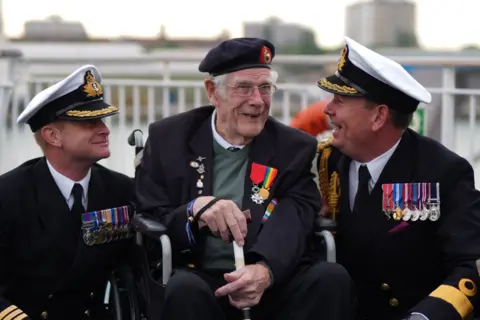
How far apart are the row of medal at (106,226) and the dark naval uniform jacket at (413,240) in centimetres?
91

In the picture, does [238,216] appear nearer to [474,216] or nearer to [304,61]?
[474,216]

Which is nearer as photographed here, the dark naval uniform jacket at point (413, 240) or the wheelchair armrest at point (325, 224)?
the dark naval uniform jacket at point (413, 240)

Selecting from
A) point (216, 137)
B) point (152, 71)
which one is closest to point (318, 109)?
point (216, 137)

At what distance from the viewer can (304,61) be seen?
6.33 meters

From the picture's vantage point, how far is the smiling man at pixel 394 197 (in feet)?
11.2

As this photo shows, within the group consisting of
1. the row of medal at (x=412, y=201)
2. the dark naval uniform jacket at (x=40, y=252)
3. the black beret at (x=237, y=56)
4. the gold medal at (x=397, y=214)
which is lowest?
the dark naval uniform jacket at (x=40, y=252)

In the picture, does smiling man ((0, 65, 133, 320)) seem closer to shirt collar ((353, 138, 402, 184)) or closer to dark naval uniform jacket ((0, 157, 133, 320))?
dark naval uniform jacket ((0, 157, 133, 320))

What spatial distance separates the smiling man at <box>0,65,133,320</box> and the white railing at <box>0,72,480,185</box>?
244 centimetres

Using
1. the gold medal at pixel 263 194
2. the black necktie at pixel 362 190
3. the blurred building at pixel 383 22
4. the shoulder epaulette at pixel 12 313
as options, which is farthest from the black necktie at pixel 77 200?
the blurred building at pixel 383 22

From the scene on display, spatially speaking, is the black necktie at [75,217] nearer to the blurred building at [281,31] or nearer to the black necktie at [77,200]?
the black necktie at [77,200]

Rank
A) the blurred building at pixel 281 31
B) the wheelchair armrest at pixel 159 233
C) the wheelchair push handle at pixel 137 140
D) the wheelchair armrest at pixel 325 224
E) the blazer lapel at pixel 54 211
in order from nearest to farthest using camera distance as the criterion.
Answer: the wheelchair armrest at pixel 159 233, the wheelchair armrest at pixel 325 224, the blazer lapel at pixel 54 211, the wheelchair push handle at pixel 137 140, the blurred building at pixel 281 31

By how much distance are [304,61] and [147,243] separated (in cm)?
295

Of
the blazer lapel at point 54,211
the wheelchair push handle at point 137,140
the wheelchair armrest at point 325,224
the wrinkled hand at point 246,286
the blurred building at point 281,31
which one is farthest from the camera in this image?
the blurred building at point 281,31

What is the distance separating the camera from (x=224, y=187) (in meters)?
3.62
